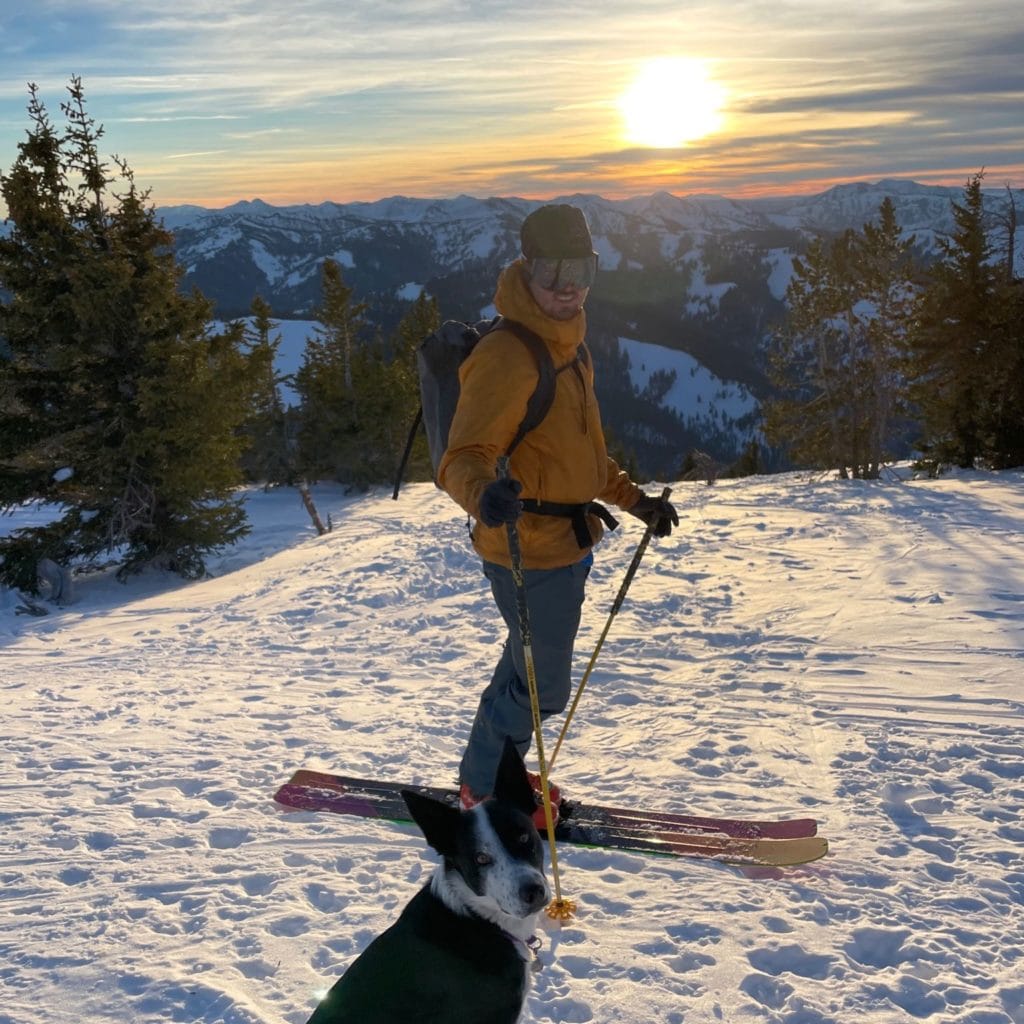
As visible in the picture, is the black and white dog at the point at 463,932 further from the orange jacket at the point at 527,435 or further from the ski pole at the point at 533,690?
the orange jacket at the point at 527,435

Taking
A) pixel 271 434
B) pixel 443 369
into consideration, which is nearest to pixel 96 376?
pixel 443 369

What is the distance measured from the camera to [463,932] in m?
2.60

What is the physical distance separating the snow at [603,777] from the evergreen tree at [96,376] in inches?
213

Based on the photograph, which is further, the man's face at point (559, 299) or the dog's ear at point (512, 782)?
the man's face at point (559, 299)

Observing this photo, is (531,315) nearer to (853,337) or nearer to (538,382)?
(538,382)

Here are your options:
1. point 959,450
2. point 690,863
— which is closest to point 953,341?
point 959,450

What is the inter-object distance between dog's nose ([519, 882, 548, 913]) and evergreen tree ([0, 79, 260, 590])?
15089 mm

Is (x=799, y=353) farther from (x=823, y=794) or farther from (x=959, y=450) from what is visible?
(x=823, y=794)

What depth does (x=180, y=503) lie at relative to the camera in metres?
16.5

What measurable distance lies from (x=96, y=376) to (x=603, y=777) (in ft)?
47.5

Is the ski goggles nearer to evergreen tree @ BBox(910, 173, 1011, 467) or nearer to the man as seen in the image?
the man

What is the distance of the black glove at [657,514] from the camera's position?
4465mm

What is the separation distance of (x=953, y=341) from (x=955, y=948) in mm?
25089

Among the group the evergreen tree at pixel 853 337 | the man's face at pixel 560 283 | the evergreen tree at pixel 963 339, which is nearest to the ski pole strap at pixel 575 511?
the man's face at pixel 560 283
